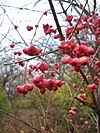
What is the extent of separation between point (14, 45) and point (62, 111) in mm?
6121

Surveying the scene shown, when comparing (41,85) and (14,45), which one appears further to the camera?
(14,45)

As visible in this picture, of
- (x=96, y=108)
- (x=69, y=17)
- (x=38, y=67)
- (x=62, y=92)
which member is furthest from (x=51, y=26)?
(x=62, y=92)

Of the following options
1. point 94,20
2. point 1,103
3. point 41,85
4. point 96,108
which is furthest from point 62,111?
point 41,85

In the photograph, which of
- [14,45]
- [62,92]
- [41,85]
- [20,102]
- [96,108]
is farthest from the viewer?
[20,102]

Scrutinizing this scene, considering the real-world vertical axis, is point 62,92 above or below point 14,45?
below

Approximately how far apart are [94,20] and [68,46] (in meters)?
2.07

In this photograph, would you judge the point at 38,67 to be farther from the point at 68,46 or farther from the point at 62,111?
the point at 62,111

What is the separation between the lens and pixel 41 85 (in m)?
1.51

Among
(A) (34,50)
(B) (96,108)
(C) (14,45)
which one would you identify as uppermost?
(A) (34,50)

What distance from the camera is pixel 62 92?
11.2 meters

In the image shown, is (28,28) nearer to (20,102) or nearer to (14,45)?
(14,45)

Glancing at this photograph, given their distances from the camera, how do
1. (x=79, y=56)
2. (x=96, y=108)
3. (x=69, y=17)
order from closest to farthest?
(x=79, y=56), (x=96, y=108), (x=69, y=17)

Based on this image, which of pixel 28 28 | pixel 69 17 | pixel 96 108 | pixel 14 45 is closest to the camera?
pixel 96 108

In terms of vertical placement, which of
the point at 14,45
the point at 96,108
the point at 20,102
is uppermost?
the point at 14,45
